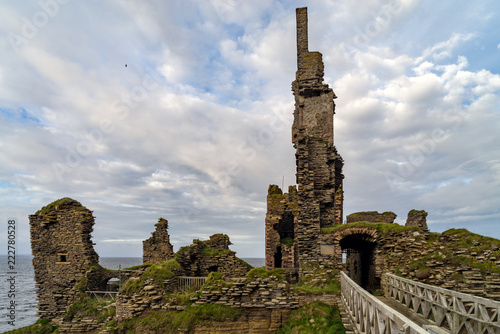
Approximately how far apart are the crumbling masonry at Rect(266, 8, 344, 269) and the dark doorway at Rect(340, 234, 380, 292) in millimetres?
1849

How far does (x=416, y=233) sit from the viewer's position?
15.4m

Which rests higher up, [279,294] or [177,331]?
[279,294]

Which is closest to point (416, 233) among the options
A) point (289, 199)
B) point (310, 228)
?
point (310, 228)

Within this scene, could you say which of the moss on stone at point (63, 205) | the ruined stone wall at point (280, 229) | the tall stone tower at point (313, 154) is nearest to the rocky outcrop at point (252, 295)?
the tall stone tower at point (313, 154)

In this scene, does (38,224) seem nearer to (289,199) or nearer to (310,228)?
(310,228)

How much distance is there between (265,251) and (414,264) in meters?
13.3

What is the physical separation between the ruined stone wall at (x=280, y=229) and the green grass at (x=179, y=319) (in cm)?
1139

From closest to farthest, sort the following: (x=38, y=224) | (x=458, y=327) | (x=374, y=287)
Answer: (x=458, y=327), (x=374, y=287), (x=38, y=224)

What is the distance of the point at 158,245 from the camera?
26.2 meters

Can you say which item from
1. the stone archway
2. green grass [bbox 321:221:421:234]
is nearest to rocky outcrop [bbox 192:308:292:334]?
green grass [bbox 321:221:421:234]

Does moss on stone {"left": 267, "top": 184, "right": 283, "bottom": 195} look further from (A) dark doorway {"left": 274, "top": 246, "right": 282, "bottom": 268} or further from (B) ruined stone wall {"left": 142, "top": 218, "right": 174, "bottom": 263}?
(B) ruined stone wall {"left": 142, "top": 218, "right": 174, "bottom": 263}

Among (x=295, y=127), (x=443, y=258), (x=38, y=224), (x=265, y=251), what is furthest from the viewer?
(x=295, y=127)

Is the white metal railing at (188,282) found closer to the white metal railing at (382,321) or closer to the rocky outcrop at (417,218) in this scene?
the white metal railing at (382,321)

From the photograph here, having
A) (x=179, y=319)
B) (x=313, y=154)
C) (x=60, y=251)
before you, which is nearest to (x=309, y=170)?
(x=313, y=154)
